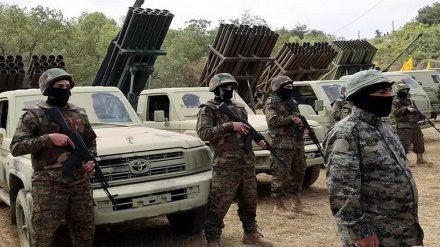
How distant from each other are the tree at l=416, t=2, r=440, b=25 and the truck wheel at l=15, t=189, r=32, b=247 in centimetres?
5746

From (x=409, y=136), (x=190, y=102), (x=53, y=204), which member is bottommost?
(x=409, y=136)

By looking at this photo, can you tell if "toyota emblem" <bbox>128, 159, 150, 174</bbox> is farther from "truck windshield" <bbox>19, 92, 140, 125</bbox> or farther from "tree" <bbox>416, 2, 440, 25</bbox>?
"tree" <bbox>416, 2, 440, 25</bbox>

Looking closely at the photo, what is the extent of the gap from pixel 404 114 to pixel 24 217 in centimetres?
660

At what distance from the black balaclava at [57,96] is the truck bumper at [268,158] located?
332 centimetres

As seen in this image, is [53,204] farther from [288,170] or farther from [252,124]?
[252,124]

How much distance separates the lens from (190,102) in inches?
305

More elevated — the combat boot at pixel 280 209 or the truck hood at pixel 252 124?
the truck hood at pixel 252 124

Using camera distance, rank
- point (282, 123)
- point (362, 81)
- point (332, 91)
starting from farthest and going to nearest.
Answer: point (332, 91)
point (282, 123)
point (362, 81)

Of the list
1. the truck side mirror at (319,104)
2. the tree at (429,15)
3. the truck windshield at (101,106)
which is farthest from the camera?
the tree at (429,15)

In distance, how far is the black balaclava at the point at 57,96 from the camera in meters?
4.05

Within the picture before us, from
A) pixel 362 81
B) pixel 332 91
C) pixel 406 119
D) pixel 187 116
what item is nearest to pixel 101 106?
pixel 187 116

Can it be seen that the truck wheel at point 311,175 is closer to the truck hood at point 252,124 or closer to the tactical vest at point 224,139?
the truck hood at point 252,124

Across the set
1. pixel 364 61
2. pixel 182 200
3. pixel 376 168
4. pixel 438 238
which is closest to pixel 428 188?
pixel 438 238

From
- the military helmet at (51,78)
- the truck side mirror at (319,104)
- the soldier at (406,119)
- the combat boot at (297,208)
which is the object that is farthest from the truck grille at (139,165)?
the soldier at (406,119)
